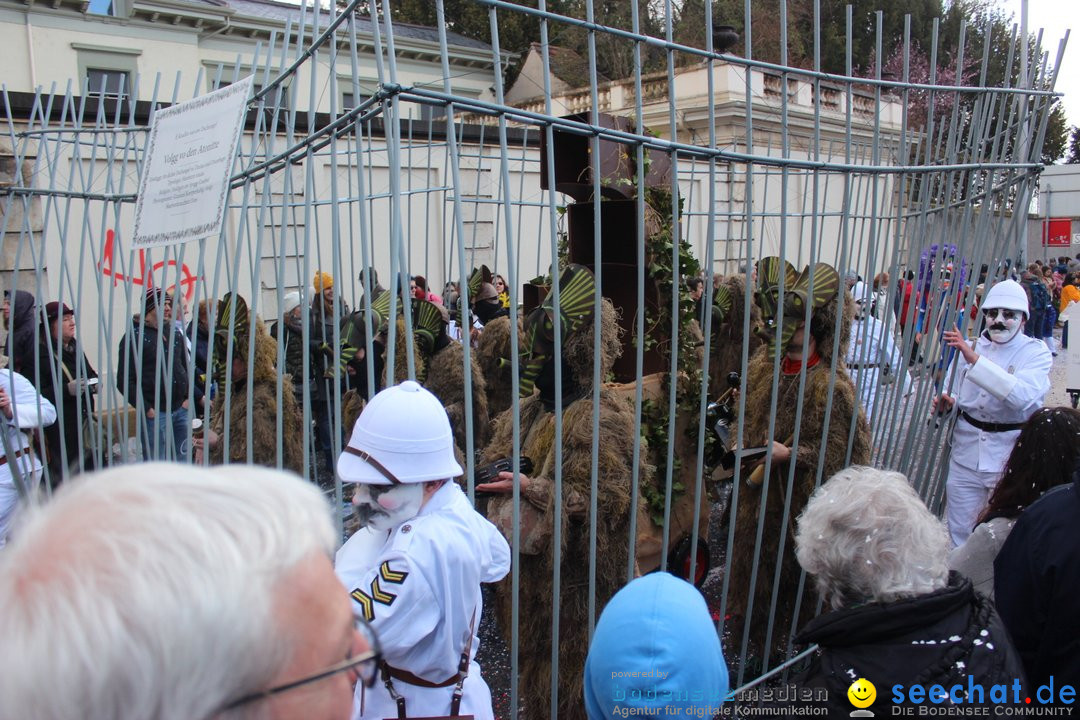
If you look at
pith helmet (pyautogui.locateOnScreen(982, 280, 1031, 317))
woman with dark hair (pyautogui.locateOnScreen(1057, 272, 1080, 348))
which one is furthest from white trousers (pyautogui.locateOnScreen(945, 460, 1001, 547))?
woman with dark hair (pyautogui.locateOnScreen(1057, 272, 1080, 348))

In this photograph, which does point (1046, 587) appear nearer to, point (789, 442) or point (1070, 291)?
point (789, 442)

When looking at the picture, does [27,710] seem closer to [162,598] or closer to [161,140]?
[162,598]

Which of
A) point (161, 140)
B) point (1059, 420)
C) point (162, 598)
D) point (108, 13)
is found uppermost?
point (108, 13)

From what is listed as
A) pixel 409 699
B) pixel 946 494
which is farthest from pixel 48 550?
pixel 946 494

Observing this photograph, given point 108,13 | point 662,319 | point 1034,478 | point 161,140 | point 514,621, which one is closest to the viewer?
point 514,621

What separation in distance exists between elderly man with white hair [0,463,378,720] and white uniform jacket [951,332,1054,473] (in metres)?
3.66

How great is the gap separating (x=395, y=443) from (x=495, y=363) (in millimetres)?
3485

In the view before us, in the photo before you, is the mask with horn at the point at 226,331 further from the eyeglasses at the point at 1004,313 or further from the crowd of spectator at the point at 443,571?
the eyeglasses at the point at 1004,313

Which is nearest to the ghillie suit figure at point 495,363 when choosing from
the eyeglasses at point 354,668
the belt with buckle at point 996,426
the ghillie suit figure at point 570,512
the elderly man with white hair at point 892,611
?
the ghillie suit figure at point 570,512

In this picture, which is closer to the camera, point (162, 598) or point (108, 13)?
point (162, 598)

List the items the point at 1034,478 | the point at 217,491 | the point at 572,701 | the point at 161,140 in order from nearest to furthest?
the point at 217,491 → the point at 1034,478 → the point at 161,140 → the point at 572,701

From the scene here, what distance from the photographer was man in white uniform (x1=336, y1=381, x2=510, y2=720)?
181 cm

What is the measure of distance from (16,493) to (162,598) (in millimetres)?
3785

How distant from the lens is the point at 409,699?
1.95m
